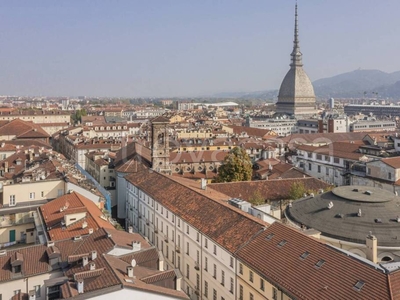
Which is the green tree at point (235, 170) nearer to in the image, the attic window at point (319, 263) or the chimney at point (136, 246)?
the chimney at point (136, 246)

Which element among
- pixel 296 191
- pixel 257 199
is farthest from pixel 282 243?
pixel 296 191

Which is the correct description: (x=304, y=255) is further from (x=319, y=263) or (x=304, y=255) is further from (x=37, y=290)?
(x=37, y=290)

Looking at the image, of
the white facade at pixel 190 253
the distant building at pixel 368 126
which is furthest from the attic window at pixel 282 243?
the distant building at pixel 368 126

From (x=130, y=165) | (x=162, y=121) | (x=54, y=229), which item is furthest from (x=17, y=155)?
(x=54, y=229)

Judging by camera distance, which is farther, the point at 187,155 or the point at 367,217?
the point at 187,155

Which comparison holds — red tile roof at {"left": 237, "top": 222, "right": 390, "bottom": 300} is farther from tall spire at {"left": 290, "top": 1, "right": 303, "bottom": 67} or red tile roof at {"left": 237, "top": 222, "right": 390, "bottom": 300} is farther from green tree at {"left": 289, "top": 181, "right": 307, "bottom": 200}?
tall spire at {"left": 290, "top": 1, "right": 303, "bottom": 67}

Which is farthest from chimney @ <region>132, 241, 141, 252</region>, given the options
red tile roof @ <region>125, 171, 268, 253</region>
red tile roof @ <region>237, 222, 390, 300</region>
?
red tile roof @ <region>237, 222, 390, 300</region>

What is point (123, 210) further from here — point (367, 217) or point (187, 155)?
point (367, 217)
